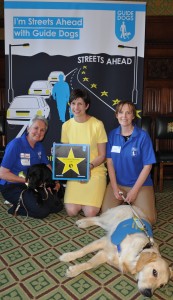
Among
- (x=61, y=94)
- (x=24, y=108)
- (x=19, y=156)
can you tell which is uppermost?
(x=61, y=94)

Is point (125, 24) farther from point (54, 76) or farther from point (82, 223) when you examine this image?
point (82, 223)

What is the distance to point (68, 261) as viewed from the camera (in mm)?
2324

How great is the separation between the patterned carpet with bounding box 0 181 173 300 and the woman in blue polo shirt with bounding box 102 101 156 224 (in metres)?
0.34

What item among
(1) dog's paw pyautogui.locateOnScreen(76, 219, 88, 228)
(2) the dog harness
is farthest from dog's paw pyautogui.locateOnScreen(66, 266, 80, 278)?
(1) dog's paw pyautogui.locateOnScreen(76, 219, 88, 228)

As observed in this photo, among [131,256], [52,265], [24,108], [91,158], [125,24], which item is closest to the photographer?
[131,256]

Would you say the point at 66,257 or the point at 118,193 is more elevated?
the point at 118,193

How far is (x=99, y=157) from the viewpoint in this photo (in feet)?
10.8

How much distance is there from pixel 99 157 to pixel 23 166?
0.86 metres

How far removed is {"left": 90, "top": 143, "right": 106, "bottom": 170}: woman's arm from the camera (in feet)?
10.7

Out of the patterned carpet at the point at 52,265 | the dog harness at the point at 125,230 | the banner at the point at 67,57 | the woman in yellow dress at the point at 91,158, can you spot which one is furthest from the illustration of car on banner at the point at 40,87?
the dog harness at the point at 125,230

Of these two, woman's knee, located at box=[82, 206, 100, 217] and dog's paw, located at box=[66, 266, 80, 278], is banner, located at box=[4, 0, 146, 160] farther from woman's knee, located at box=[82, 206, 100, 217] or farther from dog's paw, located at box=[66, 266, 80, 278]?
dog's paw, located at box=[66, 266, 80, 278]

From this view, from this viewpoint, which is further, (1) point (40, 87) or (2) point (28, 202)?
(1) point (40, 87)

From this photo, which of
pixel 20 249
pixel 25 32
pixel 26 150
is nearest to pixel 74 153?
pixel 26 150

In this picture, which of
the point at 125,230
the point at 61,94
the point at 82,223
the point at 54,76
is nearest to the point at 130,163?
the point at 82,223
